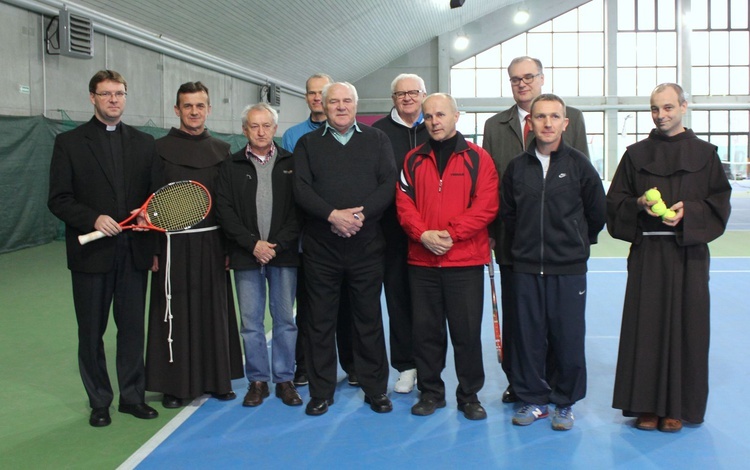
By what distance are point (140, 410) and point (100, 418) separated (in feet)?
0.75

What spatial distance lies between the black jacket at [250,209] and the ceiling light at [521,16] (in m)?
26.4

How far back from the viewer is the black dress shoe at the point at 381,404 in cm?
459

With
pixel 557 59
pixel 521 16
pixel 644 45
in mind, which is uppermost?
pixel 521 16

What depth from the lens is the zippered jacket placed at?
14.5 ft

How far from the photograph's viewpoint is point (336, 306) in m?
4.75

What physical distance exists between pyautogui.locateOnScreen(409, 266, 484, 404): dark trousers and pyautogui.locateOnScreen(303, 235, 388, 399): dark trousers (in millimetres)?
249

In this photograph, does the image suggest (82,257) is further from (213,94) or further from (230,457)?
(213,94)

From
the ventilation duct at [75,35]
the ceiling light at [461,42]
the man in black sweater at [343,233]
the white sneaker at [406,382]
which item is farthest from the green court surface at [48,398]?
the ceiling light at [461,42]

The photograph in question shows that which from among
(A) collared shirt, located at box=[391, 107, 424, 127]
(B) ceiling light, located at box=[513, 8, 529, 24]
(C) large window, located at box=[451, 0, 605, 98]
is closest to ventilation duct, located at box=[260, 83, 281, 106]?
(C) large window, located at box=[451, 0, 605, 98]

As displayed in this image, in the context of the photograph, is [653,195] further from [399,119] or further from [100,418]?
[100,418]

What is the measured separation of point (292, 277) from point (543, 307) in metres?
1.57

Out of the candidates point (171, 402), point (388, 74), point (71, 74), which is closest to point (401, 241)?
point (171, 402)

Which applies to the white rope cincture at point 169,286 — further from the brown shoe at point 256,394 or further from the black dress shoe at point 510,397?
the black dress shoe at point 510,397

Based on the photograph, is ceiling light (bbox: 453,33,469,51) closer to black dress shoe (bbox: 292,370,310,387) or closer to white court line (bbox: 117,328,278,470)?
black dress shoe (bbox: 292,370,310,387)
